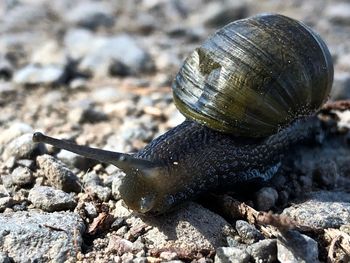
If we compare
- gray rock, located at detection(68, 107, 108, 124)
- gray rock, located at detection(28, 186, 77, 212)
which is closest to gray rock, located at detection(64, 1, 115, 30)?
gray rock, located at detection(68, 107, 108, 124)

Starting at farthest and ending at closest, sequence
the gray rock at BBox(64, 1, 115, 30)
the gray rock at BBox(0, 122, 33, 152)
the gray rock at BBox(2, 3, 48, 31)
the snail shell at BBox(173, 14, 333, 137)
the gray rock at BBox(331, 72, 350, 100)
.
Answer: the gray rock at BBox(64, 1, 115, 30) → the gray rock at BBox(2, 3, 48, 31) → the gray rock at BBox(331, 72, 350, 100) → the gray rock at BBox(0, 122, 33, 152) → the snail shell at BBox(173, 14, 333, 137)

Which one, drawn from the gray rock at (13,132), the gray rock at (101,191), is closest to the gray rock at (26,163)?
Answer: the gray rock at (13,132)

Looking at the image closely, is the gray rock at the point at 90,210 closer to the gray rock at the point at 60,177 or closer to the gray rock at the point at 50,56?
the gray rock at the point at 60,177

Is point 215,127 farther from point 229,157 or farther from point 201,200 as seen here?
point 201,200

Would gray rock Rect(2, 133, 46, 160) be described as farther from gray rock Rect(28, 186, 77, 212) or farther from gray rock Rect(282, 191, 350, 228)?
gray rock Rect(282, 191, 350, 228)

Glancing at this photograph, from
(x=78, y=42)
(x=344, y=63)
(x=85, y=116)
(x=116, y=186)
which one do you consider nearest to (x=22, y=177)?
(x=116, y=186)

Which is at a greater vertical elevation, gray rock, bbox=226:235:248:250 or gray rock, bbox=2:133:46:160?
gray rock, bbox=226:235:248:250

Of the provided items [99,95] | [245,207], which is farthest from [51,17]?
[245,207]
